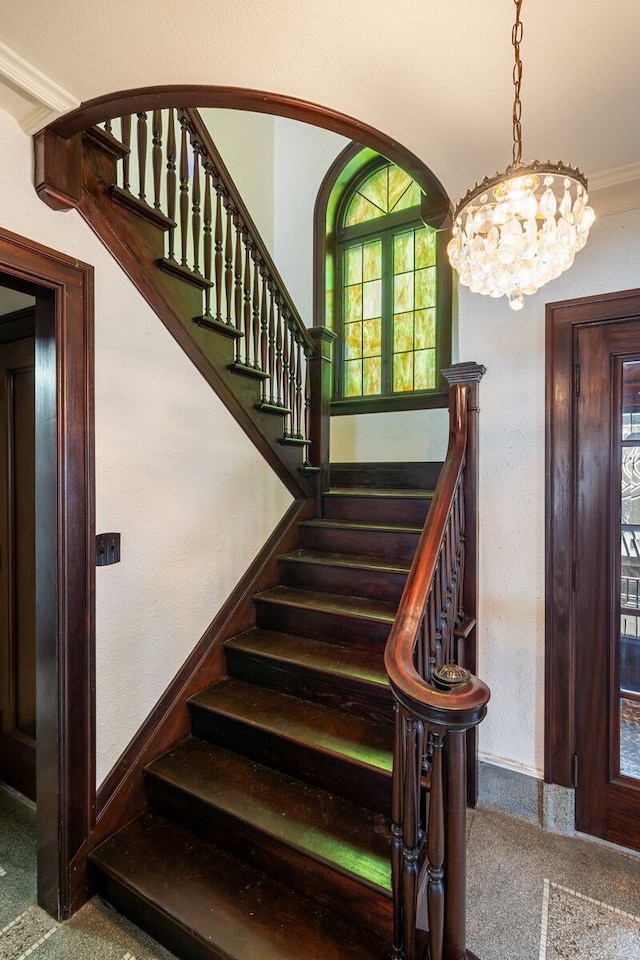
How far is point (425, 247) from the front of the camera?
3674mm

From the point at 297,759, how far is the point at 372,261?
369 centimetres

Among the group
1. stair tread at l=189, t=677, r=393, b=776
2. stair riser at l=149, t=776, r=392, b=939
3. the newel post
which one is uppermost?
the newel post

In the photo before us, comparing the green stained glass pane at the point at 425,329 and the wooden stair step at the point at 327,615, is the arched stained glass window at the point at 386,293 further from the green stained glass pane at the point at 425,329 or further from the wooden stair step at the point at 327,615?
the wooden stair step at the point at 327,615

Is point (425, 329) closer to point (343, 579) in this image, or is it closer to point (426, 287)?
point (426, 287)

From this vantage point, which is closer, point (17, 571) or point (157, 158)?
point (157, 158)

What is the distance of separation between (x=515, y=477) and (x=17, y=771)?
280 centimetres

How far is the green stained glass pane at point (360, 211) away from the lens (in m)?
3.94

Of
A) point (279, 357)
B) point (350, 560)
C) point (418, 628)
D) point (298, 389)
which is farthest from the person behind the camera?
point (298, 389)

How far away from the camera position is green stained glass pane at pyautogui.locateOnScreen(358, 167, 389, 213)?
3875 mm

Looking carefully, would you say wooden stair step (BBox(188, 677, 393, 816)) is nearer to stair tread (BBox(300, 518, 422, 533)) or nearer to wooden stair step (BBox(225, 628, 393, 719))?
wooden stair step (BBox(225, 628, 393, 719))

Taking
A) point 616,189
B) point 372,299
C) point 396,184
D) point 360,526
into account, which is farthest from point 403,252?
point 360,526

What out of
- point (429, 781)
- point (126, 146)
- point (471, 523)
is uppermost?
point (126, 146)

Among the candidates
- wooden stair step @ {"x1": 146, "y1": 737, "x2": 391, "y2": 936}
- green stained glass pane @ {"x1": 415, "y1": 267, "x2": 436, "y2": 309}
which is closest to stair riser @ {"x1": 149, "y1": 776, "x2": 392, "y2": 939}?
wooden stair step @ {"x1": 146, "y1": 737, "x2": 391, "y2": 936}

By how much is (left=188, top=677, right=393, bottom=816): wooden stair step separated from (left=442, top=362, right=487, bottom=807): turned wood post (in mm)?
556
